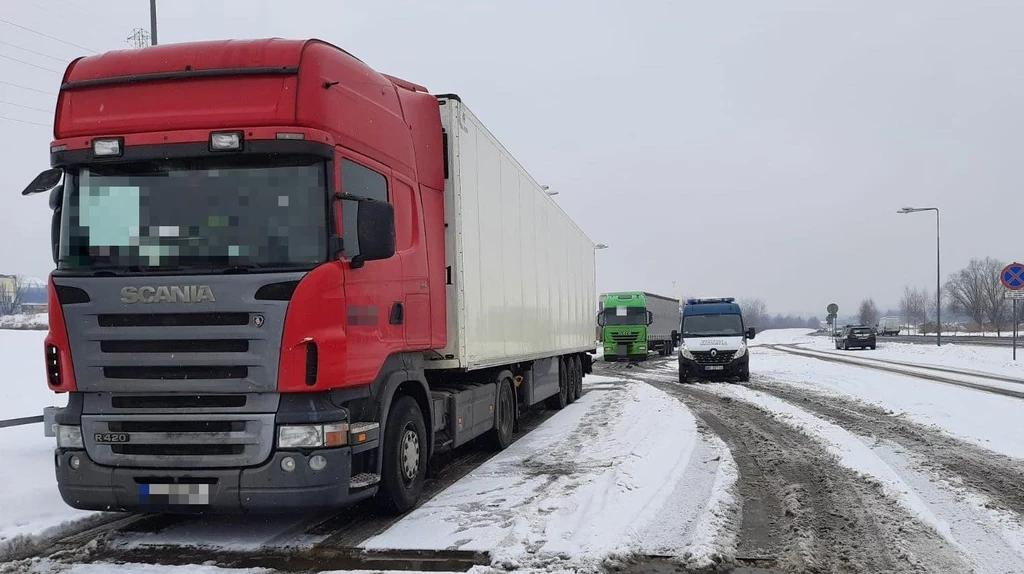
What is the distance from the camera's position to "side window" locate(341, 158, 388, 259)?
5.56 metres

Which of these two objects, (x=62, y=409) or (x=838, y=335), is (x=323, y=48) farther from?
(x=838, y=335)

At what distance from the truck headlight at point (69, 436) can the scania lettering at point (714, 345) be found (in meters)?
18.3

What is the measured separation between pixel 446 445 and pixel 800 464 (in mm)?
4102

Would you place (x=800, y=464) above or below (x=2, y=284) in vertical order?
Result: below

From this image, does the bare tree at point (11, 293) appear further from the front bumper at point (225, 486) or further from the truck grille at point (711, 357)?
the front bumper at point (225, 486)

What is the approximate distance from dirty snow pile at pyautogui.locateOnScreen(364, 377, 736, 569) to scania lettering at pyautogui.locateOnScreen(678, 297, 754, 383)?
11.0 metres

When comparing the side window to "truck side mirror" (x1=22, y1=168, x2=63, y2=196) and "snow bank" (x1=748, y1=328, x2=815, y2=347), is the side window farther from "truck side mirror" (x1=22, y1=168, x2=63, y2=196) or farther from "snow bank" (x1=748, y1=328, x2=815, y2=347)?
"snow bank" (x1=748, y1=328, x2=815, y2=347)

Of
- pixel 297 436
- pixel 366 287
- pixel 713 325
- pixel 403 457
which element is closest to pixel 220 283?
pixel 366 287

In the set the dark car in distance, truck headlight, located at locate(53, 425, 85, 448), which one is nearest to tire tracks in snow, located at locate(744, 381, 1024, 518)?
truck headlight, located at locate(53, 425, 85, 448)

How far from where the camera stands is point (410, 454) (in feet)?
21.7

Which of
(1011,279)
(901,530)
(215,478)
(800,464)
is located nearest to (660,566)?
(901,530)

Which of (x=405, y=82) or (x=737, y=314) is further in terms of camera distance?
(x=737, y=314)

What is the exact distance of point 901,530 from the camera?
5699mm

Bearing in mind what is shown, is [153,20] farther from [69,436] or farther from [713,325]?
[713,325]
